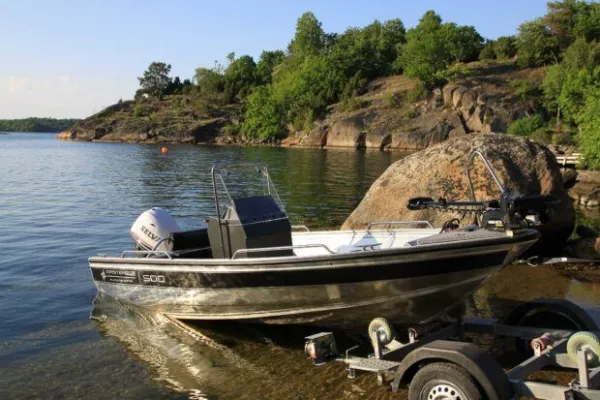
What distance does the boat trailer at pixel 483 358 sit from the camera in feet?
17.4

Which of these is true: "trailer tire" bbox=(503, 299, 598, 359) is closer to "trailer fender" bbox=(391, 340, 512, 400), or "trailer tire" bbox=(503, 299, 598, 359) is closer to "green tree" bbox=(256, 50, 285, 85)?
"trailer fender" bbox=(391, 340, 512, 400)

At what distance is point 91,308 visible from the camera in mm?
10891

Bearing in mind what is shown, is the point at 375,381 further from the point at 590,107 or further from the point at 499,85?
the point at 499,85

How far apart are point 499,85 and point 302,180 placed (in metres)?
48.8

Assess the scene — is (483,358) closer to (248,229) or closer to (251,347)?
(251,347)

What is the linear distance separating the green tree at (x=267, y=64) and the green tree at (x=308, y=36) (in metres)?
8.23

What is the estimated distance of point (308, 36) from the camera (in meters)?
121

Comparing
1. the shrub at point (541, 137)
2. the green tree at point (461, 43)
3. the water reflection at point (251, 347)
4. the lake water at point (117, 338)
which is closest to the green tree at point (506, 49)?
the green tree at point (461, 43)

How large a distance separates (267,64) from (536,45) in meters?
68.5

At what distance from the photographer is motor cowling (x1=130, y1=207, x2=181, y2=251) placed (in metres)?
10.4

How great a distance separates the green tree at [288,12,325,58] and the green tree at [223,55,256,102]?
39.2 ft

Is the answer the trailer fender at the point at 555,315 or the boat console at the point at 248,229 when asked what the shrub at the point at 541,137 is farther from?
the trailer fender at the point at 555,315

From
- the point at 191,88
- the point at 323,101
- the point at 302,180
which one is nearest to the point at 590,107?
the point at 302,180

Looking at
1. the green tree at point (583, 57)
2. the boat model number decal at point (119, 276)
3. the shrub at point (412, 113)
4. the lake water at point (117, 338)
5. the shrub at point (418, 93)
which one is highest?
the green tree at point (583, 57)
